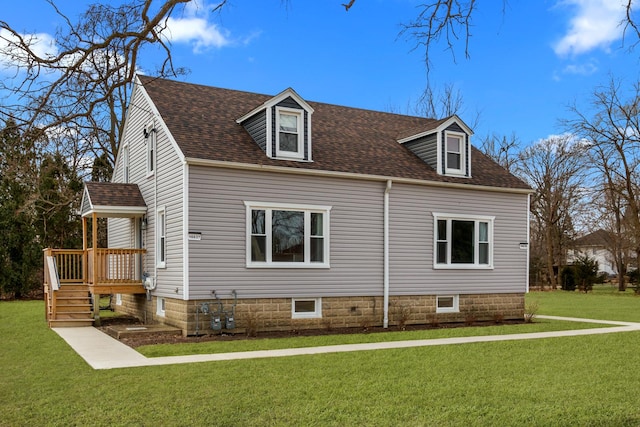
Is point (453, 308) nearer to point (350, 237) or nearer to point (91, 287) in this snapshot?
point (350, 237)

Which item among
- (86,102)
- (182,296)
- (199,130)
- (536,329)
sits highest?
(199,130)

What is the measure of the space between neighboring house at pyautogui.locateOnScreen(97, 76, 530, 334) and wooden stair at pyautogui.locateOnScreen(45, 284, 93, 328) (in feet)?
5.23

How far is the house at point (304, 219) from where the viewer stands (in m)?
14.5

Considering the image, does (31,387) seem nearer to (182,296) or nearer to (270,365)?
(270,365)

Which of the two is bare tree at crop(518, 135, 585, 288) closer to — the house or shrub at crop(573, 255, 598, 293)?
shrub at crop(573, 255, 598, 293)

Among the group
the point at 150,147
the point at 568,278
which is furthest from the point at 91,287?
the point at 568,278

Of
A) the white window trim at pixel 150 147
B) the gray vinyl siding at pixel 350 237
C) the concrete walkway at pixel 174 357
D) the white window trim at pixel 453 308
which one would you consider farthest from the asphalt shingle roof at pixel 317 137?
the concrete walkway at pixel 174 357

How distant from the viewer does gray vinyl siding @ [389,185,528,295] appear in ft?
55.6

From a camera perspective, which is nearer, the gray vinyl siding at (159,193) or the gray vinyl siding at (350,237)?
the gray vinyl siding at (350,237)

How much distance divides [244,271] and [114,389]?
6.66 metres

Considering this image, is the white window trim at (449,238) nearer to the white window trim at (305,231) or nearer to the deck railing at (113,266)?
the white window trim at (305,231)

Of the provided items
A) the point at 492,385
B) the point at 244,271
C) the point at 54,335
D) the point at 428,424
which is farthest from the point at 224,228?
the point at 428,424

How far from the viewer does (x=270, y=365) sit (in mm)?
10102

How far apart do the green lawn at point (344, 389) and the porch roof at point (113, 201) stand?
216 inches
